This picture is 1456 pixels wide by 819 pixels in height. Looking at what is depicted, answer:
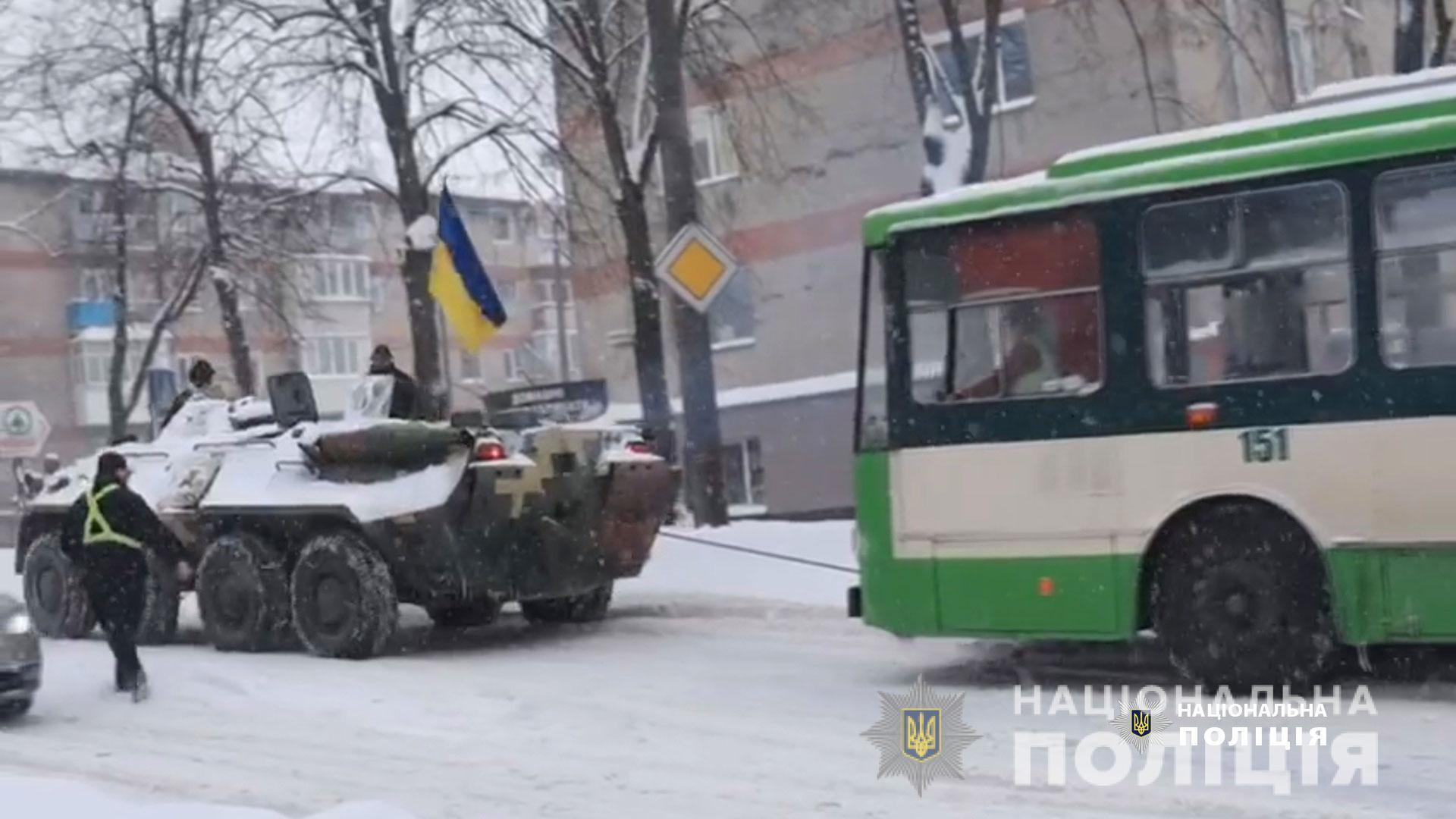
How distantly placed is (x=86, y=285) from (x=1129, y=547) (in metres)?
48.5

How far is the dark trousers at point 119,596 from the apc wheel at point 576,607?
3426 millimetres

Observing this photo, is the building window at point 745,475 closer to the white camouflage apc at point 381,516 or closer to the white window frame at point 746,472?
the white window frame at point 746,472

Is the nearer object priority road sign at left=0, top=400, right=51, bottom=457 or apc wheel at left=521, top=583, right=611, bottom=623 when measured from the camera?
apc wheel at left=521, top=583, right=611, bottom=623

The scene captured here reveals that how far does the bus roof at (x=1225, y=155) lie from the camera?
8.98m

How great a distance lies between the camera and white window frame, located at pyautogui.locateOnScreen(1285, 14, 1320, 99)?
27.4m

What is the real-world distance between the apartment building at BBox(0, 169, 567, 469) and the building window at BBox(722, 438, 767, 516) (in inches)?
192

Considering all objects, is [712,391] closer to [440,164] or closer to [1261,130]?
[440,164]

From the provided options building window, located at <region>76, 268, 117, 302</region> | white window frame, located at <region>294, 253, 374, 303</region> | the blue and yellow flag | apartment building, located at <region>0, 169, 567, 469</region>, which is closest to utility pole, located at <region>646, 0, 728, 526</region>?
the blue and yellow flag

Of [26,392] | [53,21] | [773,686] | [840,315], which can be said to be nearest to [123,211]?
[53,21]

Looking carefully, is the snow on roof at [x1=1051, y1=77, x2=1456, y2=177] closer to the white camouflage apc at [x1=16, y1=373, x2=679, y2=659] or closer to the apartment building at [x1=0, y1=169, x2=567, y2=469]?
the white camouflage apc at [x1=16, y1=373, x2=679, y2=659]

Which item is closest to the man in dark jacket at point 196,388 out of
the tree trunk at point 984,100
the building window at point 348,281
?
the tree trunk at point 984,100

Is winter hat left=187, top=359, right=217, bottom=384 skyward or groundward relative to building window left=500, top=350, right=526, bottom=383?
groundward

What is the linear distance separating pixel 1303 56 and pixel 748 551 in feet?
54.4

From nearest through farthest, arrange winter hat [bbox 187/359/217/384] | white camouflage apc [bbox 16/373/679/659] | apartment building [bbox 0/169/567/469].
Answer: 1. white camouflage apc [bbox 16/373/679/659]
2. winter hat [bbox 187/359/217/384]
3. apartment building [bbox 0/169/567/469]
